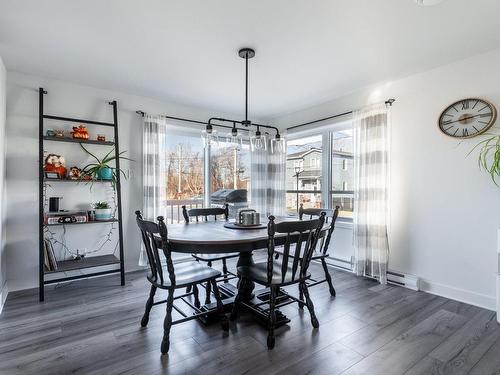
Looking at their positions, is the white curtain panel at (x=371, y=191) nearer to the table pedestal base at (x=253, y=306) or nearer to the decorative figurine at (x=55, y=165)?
the table pedestal base at (x=253, y=306)

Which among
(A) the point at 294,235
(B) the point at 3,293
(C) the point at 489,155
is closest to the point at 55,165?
(B) the point at 3,293

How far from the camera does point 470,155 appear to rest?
2.62 meters

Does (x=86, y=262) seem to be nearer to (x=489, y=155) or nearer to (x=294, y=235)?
(x=294, y=235)

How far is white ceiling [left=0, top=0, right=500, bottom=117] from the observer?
1.91 meters

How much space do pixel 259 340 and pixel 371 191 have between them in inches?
85.2

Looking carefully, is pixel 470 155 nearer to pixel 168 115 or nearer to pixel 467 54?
pixel 467 54

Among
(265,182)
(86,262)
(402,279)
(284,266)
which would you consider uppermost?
(265,182)

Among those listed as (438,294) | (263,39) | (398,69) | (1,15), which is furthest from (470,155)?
(1,15)

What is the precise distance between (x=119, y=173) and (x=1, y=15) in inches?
68.1

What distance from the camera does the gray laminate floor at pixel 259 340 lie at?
1718mm

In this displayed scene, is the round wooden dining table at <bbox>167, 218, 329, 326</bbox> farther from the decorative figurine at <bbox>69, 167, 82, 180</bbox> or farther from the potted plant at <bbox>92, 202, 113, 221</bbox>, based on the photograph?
the decorative figurine at <bbox>69, 167, 82, 180</bbox>

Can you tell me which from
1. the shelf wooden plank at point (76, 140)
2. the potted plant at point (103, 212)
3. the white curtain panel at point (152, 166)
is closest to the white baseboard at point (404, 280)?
the white curtain panel at point (152, 166)

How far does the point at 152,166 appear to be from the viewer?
12.0ft

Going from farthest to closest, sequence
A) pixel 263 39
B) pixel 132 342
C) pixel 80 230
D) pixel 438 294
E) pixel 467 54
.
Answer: pixel 80 230 → pixel 438 294 → pixel 467 54 → pixel 263 39 → pixel 132 342
